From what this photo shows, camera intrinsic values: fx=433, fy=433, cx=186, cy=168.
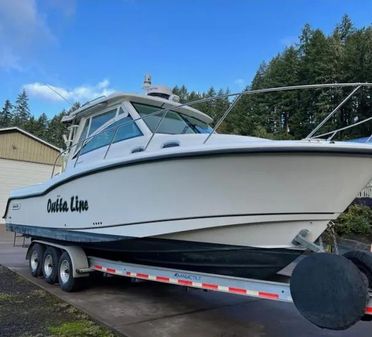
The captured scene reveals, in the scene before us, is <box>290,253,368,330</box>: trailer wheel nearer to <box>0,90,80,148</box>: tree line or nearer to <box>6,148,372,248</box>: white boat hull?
<box>6,148,372,248</box>: white boat hull

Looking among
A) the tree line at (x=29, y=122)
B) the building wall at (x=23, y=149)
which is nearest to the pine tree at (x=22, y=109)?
the tree line at (x=29, y=122)

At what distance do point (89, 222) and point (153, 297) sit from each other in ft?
5.43

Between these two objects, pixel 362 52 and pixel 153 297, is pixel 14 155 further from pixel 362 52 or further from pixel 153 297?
pixel 362 52

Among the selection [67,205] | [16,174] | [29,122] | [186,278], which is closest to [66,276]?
[67,205]

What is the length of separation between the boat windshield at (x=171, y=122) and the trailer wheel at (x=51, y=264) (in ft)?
9.66

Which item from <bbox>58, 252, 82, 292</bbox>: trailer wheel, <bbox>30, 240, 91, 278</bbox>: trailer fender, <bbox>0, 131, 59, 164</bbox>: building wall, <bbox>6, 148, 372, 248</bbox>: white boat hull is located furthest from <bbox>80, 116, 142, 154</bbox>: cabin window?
<bbox>0, 131, 59, 164</bbox>: building wall

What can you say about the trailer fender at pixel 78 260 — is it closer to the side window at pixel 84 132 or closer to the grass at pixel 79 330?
the grass at pixel 79 330

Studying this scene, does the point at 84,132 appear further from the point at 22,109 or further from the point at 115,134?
the point at 22,109

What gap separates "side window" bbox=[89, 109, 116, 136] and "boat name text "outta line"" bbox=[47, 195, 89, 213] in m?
1.31

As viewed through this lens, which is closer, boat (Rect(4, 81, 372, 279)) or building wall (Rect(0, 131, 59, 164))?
boat (Rect(4, 81, 372, 279))

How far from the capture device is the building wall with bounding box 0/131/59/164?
76.4 ft

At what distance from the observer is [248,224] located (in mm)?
Answer: 4387

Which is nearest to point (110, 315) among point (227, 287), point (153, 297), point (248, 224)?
point (153, 297)

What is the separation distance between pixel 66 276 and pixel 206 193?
361 cm
